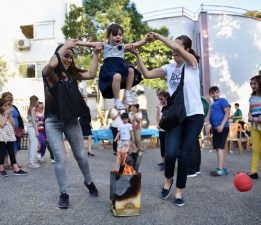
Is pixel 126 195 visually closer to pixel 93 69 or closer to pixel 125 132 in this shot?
pixel 93 69

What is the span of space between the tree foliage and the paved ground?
1224cm

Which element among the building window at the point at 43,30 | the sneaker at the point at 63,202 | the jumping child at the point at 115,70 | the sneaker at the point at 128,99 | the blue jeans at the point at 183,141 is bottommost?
the sneaker at the point at 63,202

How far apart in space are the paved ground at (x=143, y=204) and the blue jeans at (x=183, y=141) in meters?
0.54

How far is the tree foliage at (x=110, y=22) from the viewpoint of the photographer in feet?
61.1

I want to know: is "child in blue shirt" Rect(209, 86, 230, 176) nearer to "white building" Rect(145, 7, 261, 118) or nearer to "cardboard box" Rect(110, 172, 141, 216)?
"cardboard box" Rect(110, 172, 141, 216)

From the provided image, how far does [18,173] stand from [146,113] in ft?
58.1

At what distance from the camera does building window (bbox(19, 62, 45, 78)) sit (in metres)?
25.8

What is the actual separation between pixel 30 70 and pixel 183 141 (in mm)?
22762

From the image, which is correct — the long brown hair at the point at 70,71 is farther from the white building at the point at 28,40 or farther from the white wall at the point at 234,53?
the white building at the point at 28,40

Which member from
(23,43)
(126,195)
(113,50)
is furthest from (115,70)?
(23,43)

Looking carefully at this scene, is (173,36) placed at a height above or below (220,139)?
above

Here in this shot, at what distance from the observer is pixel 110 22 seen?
740 inches

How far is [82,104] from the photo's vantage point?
486cm

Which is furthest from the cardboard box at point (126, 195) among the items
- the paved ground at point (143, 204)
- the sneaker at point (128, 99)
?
the sneaker at point (128, 99)
